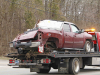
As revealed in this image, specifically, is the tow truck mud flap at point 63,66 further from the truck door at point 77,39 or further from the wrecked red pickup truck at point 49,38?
the truck door at point 77,39

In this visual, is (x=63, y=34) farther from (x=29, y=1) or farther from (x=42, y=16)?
(x=42, y=16)

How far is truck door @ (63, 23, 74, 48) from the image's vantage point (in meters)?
12.1

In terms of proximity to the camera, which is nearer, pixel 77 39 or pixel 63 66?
pixel 63 66

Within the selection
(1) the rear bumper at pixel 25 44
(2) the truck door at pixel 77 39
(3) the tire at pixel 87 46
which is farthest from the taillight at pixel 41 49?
(3) the tire at pixel 87 46

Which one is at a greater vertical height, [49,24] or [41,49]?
[49,24]

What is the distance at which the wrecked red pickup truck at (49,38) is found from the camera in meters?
10.8

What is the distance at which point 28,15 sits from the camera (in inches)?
1294

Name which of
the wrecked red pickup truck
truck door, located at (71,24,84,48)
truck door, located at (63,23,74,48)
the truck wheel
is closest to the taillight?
the wrecked red pickup truck

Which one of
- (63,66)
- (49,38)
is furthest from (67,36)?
(63,66)

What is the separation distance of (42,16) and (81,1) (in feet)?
48.2

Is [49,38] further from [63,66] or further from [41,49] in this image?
[63,66]

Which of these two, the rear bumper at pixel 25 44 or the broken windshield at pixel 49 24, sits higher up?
the broken windshield at pixel 49 24

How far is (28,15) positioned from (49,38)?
22.0m

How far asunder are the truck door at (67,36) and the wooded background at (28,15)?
55.7 feet
